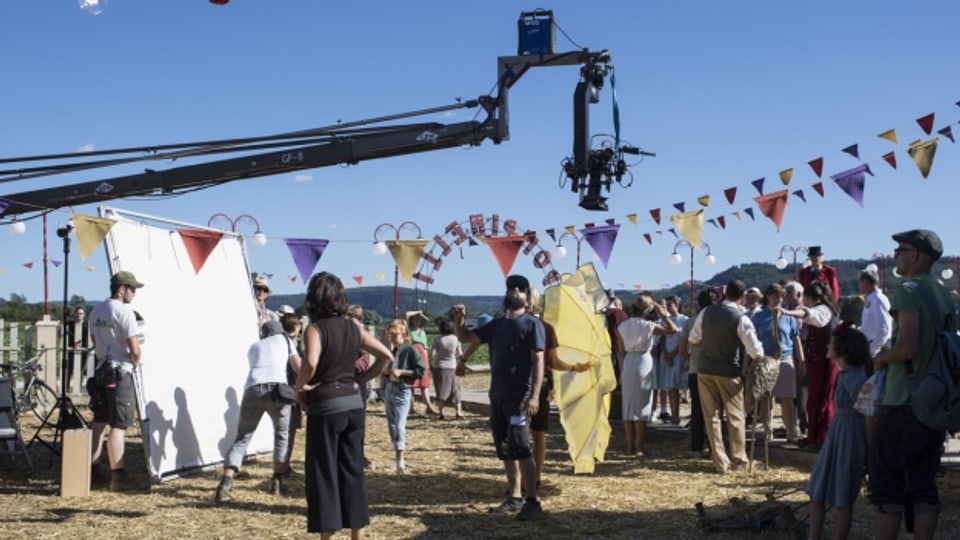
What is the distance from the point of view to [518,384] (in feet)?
23.0

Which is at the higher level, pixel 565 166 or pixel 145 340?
pixel 565 166

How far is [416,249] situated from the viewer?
39.8 ft

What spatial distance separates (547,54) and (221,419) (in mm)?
4996

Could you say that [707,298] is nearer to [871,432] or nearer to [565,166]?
[565,166]

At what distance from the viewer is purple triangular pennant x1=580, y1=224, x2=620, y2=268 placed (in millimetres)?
13414

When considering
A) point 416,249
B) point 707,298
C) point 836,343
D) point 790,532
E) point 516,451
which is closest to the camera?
point 836,343

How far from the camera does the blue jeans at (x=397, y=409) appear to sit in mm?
9102

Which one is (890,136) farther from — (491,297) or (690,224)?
(491,297)

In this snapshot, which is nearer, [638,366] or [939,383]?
[939,383]

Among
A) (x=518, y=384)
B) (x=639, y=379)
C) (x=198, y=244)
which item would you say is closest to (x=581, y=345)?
(x=518, y=384)

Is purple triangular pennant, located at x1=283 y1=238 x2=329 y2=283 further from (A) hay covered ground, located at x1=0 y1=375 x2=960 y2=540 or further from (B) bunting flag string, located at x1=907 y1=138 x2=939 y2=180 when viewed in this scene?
(B) bunting flag string, located at x1=907 y1=138 x2=939 y2=180

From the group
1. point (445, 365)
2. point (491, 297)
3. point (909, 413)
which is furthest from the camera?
point (491, 297)

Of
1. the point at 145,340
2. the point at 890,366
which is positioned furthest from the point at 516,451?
the point at 145,340

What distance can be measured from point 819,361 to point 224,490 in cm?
573
